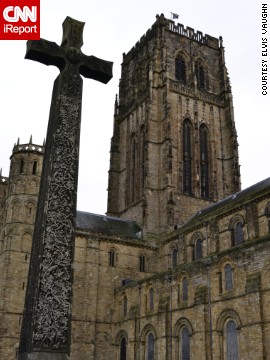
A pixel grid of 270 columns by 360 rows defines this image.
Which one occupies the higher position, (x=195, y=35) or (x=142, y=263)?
(x=195, y=35)

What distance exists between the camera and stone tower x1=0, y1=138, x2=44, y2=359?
40562 mm

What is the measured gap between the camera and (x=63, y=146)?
10305 millimetres

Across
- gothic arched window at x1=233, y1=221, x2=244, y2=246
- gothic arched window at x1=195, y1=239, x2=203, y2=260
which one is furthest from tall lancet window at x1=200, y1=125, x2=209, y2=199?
gothic arched window at x1=233, y1=221, x2=244, y2=246

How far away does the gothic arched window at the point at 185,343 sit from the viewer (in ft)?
105

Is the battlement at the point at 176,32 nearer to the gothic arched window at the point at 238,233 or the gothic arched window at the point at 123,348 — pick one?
the gothic arched window at the point at 238,233

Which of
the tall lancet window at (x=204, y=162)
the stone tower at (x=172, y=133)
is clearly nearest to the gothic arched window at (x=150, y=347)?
the stone tower at (x=172, y=133)

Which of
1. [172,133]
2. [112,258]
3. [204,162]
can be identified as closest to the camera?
[112,258]

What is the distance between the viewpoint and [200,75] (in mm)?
59531

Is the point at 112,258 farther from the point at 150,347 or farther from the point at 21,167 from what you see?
the point at 21,167

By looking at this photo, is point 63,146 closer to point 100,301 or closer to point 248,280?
point 248,280

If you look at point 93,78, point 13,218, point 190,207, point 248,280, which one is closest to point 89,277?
point 13,218

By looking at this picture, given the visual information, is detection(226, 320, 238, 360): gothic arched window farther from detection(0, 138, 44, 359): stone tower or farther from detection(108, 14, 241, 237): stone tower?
detection(0, 138, 44, 359): stone tower

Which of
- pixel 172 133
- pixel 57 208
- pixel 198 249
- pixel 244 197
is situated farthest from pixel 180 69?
pixel 57 208

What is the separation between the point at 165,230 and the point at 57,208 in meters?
38.4
